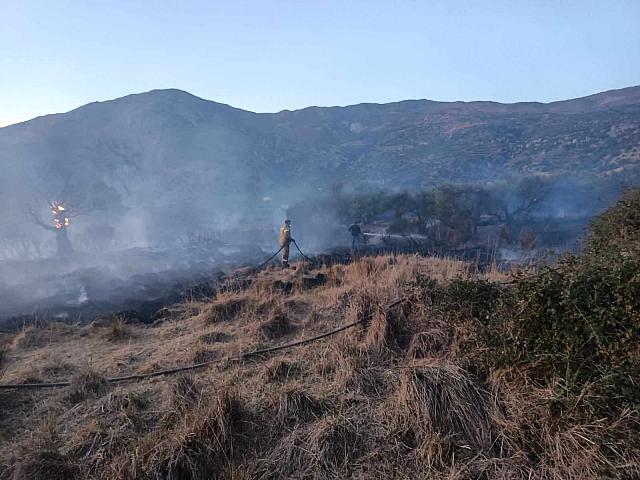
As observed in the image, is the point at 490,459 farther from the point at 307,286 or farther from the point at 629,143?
the point at 629,143

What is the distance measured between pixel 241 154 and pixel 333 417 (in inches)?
1666

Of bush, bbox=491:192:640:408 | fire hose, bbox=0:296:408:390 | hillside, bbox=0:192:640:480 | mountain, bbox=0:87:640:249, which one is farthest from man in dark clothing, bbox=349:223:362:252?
mountain, bbox=0:87:640:249

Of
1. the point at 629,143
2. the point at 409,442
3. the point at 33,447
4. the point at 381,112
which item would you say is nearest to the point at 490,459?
the point at 409,442

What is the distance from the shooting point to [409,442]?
11.3 ft

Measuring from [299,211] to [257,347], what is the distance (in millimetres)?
21613

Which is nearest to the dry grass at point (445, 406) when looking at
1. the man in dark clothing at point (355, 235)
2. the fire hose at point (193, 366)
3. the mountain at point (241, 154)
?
the fire hose at point (193, 366)

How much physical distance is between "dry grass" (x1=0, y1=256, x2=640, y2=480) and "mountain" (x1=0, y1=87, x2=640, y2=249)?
82.9 ft

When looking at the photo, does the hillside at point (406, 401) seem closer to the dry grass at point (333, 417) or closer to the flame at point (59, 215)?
the dry grass at point (333, 417)

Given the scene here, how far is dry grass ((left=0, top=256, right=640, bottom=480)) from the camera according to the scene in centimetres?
306

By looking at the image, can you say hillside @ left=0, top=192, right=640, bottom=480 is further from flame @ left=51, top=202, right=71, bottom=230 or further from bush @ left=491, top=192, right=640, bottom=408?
flame @ left=51, top=202, right=71, bottom=230

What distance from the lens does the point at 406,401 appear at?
3.70 metres

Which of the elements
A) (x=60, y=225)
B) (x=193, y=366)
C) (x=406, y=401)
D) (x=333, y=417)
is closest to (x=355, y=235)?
(x=60, y=225)

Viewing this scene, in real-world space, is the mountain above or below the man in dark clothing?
above

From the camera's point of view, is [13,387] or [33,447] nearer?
[33,447]
